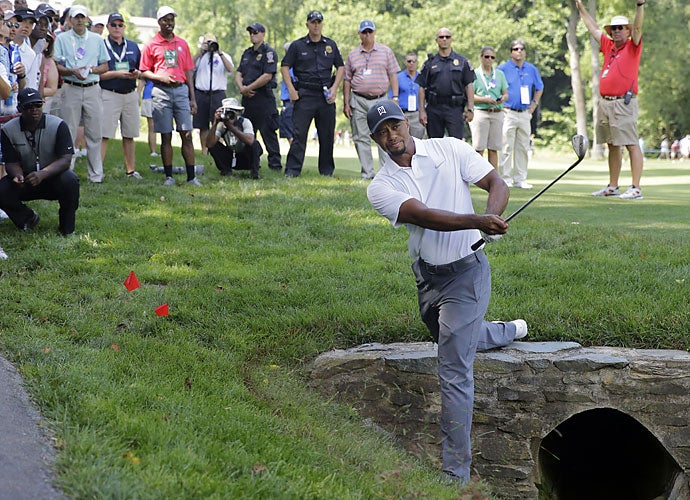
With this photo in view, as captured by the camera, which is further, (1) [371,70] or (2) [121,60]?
(1) [371,70]

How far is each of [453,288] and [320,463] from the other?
156 cm

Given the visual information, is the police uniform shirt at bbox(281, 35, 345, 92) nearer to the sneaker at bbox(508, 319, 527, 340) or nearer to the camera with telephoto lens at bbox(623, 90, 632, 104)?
the camera with telephoto lens at bbox(623, 90, 632, 104)

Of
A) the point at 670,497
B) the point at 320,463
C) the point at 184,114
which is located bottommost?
the point at 670,497

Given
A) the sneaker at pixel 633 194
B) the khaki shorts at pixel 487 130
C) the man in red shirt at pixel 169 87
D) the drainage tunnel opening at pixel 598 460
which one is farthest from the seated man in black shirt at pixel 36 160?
the sneaker at pixel 633 194

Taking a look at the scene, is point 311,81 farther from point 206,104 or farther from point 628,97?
point 628,97

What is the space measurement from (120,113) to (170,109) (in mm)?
898

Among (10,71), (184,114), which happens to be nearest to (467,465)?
(10,71)

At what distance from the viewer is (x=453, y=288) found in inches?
232

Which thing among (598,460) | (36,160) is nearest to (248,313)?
(36,160)

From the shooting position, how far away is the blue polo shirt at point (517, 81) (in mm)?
14922

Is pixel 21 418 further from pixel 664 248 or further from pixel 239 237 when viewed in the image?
pixel 664 248

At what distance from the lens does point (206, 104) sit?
47.0 feet

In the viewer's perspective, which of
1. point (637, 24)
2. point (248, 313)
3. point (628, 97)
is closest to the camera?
point (248, 313)

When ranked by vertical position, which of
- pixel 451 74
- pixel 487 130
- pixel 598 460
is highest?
pixel 451 74
